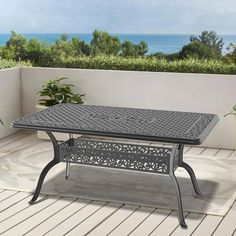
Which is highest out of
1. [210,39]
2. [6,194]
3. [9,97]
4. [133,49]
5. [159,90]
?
[210,39]

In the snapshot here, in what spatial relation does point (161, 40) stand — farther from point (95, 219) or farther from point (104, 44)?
point (95, 219)

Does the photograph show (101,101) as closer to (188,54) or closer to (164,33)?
(188,54)

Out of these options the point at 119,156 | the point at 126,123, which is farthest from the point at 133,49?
the point at 119,156

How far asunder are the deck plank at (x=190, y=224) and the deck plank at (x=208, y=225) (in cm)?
3

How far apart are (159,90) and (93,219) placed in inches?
99.4

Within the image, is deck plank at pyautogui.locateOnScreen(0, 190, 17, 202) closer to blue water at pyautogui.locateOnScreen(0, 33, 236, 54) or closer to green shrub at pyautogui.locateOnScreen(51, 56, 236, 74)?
green shrub at pyautogui.locateOnScreen(51, 56, 236, 74)

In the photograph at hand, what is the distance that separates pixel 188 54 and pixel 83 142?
2.83 metres

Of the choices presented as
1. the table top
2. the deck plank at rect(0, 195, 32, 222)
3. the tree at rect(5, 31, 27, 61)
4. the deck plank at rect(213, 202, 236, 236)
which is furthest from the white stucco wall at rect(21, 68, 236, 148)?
the deck plank at rect(0, 195, 32, 222)

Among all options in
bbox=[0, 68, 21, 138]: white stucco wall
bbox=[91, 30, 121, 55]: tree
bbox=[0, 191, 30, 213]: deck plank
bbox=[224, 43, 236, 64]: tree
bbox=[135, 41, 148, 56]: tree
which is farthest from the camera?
bbox=[91, 30, 121, 55]: tree

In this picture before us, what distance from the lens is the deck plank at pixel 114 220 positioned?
11.9ft

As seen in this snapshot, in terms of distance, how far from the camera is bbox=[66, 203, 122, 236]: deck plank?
3.63 m

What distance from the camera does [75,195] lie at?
432 centimetres

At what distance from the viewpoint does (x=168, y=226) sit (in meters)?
3.72

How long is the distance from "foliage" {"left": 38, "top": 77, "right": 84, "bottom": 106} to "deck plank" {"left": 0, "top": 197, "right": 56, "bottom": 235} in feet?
7.00
